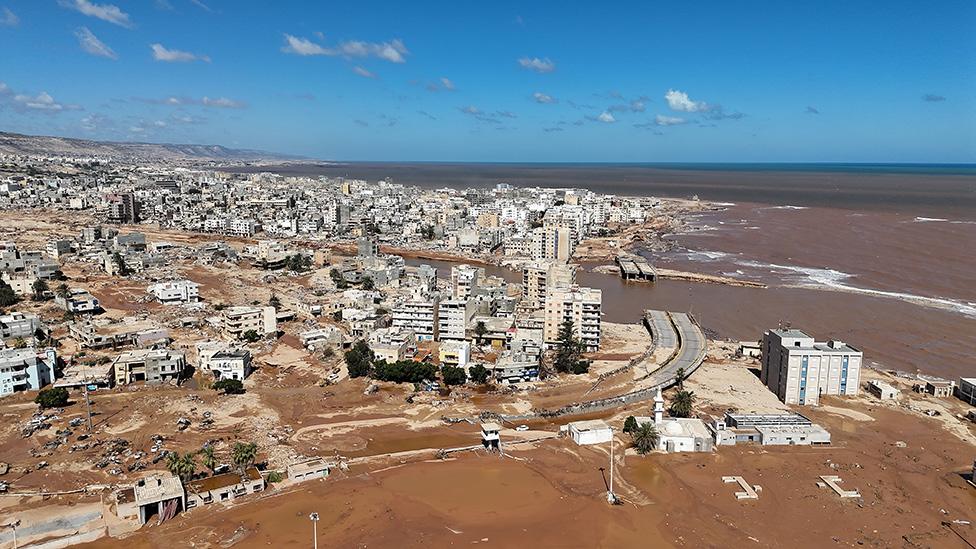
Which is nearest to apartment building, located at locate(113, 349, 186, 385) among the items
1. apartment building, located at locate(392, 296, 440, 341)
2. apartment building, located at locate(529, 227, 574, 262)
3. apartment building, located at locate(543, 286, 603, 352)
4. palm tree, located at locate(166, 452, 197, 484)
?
palm tree, located at locate(166, 452, 197, 484)

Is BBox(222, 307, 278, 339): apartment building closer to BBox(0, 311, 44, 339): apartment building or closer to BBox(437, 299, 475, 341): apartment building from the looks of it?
Result: BBox(0, 311, 44, 339): apartment building

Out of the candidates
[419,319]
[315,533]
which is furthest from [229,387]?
[315,533]

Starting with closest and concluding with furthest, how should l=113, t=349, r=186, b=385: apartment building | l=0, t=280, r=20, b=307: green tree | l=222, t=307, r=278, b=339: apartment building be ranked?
l=113, t=349, r=186, b=385: apartment building
l=222, t=307, r=278, b=339: apartment building
l=0, t=280, r=20, b=307: green tree

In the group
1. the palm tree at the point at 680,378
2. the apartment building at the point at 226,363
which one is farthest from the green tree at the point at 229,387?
the palm tree at the point at 680,378

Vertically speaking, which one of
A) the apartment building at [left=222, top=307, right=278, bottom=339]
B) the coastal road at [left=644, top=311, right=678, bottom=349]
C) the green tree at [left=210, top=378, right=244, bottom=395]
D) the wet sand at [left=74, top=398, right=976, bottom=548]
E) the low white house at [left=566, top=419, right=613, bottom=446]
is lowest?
the wet sand at [left=74, top=398, right=976, bottom=548]

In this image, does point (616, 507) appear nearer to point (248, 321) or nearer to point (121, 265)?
point (248, 321)

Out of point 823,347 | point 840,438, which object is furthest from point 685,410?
point 823,347
